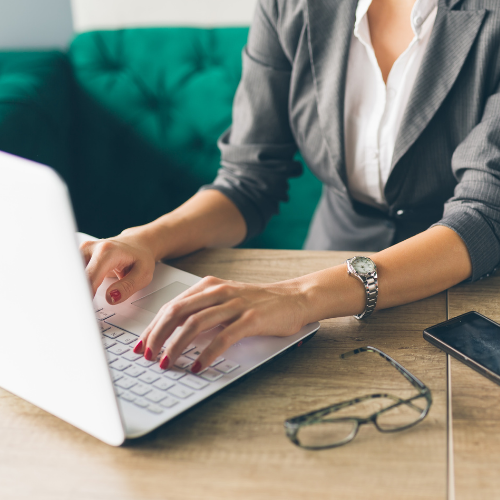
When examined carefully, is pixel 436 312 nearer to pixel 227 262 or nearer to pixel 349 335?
pixel 349 335

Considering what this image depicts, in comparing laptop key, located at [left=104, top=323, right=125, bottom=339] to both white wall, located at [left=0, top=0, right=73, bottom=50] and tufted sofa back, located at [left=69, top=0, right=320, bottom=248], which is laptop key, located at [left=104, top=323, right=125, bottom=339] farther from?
white wall, located at [left=0, top=0, right=73, bottom=50]

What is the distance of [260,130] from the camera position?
96 cm

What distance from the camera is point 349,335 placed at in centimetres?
58

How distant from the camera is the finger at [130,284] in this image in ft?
1.98

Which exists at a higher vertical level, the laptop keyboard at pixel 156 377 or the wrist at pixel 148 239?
the laptop keyboard at pixel 156 377

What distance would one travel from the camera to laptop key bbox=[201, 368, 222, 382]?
479mm

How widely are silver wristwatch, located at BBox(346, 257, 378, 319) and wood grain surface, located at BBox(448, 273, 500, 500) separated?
0.36 ft

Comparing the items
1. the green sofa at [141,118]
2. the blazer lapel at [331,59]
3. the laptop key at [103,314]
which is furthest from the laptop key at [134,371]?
the green sofa at [141,118]

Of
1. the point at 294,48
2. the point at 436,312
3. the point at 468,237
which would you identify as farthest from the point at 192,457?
the point at 294,48

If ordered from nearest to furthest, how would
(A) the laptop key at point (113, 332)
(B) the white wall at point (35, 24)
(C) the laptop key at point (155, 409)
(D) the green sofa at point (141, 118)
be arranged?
(C) the laptop key at point (155, 409), (A) the laptop key at point (113, 332), (D) the green sofa at point (141, 118), (B) the white wall at point (35, 24)

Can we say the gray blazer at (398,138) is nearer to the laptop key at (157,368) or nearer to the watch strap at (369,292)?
the watch strap at (369,292)

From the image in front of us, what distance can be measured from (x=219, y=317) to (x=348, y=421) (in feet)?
0.50

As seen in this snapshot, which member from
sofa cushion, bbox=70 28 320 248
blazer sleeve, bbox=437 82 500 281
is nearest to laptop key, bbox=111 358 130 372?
blazer sleeve, bbox=437 82 500 281

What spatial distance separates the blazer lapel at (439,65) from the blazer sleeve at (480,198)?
8 cm
